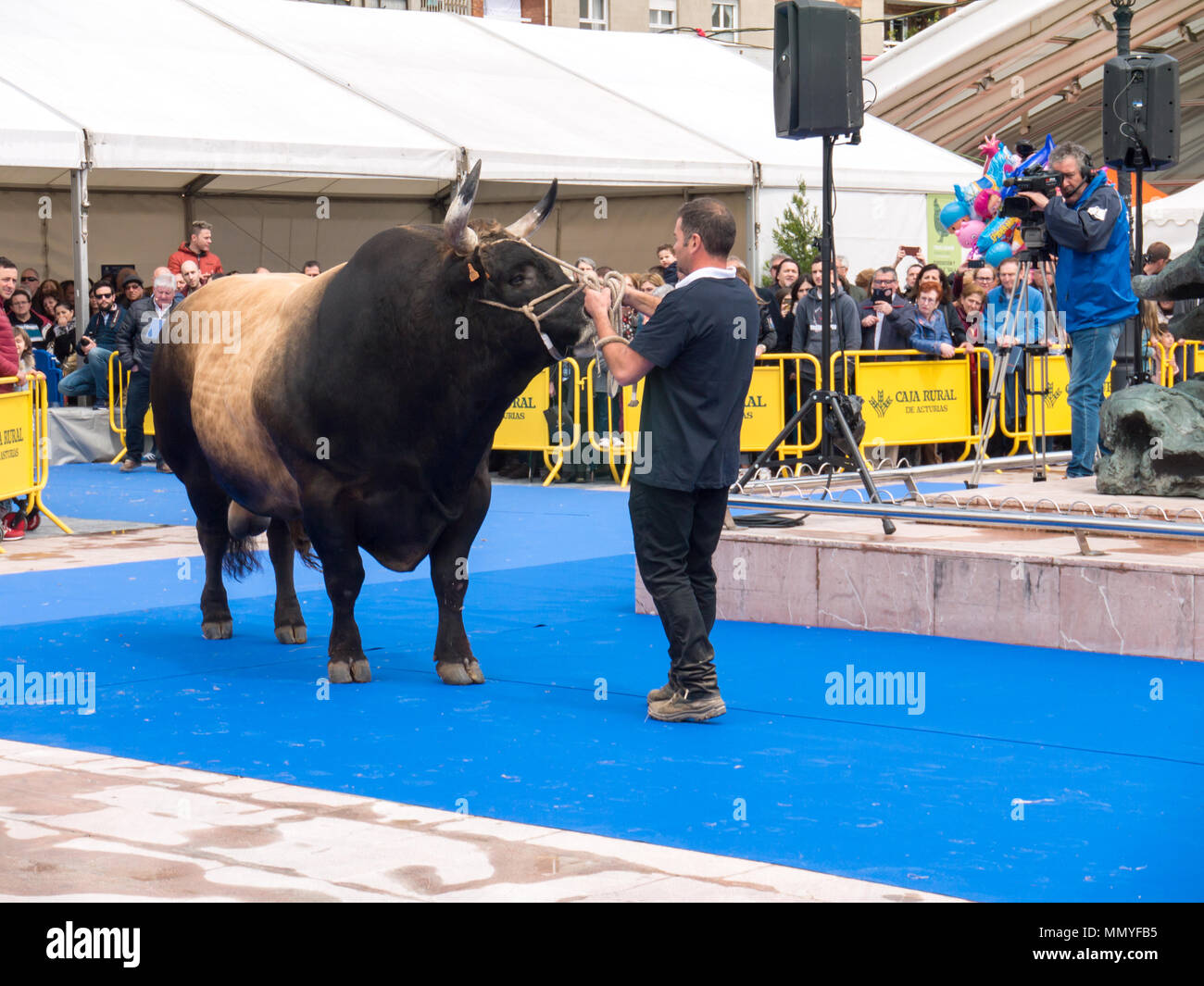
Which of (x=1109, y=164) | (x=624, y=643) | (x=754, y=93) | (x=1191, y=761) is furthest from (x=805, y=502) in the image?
(x=754, y=93)

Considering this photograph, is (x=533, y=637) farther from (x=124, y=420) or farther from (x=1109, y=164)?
(x=124, y=420)

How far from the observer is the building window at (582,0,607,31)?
4391 centimetres

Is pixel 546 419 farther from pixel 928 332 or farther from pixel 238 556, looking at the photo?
pixel 238 556

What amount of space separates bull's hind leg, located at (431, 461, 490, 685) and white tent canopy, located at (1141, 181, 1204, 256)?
1630 centimetres

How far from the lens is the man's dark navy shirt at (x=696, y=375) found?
653 centimetres

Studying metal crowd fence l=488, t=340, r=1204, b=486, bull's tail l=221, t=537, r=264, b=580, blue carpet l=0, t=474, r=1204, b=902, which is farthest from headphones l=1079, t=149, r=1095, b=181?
bull's tail l=221, t=537, r=264, b=580

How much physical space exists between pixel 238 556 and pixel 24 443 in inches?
170

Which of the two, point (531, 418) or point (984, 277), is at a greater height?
point (984, 277)

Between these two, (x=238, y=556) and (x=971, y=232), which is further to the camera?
(x=971, y=232)

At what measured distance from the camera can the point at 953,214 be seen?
14312 millimetres

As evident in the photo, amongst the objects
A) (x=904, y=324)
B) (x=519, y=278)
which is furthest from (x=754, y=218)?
(x=519, y=278)

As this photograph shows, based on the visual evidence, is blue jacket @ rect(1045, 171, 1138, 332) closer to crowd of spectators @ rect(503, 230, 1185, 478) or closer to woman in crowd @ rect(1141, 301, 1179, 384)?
crowd of spectators @ rect(503, 230, 1185, 478)

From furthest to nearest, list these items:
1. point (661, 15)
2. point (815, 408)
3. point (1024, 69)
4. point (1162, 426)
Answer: point (661, 15), point (1024, 69), point (815, 408), point (1162, 426)

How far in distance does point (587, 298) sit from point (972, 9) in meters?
23.7
